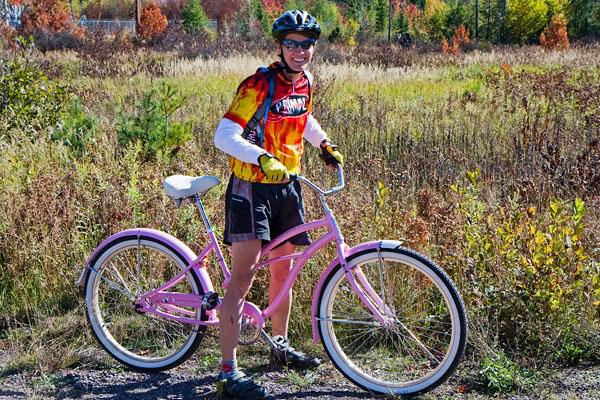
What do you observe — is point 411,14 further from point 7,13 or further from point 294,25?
point 294,25

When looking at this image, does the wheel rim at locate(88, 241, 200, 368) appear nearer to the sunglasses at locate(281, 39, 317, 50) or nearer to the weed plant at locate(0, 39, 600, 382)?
the weed plant at locate(0, 39, 600, 382)

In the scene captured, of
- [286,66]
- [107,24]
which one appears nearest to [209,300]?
[286,66]

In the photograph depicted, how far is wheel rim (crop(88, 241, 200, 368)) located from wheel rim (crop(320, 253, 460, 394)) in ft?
2.67

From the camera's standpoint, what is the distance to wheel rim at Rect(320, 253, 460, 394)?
13.1 ft

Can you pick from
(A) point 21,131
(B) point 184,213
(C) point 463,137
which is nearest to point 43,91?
(A) point 21,131

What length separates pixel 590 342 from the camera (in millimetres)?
4395

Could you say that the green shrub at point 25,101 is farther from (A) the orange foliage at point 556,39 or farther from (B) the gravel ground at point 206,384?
(A) the orange foliage at point 556,39

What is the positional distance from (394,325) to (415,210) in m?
1.73

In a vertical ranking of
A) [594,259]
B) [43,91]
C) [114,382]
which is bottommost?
[114,382]

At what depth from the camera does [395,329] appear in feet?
13.5

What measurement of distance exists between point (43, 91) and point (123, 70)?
Result: 10264 millimetres

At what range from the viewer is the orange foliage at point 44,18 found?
1541 inches

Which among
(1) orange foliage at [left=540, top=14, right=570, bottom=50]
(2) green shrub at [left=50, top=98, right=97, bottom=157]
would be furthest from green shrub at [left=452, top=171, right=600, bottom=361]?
(1) orange foliage at [left=540, top=14, right=570, bottom=50]

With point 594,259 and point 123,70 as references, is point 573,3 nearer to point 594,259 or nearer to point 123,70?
point 123,70
